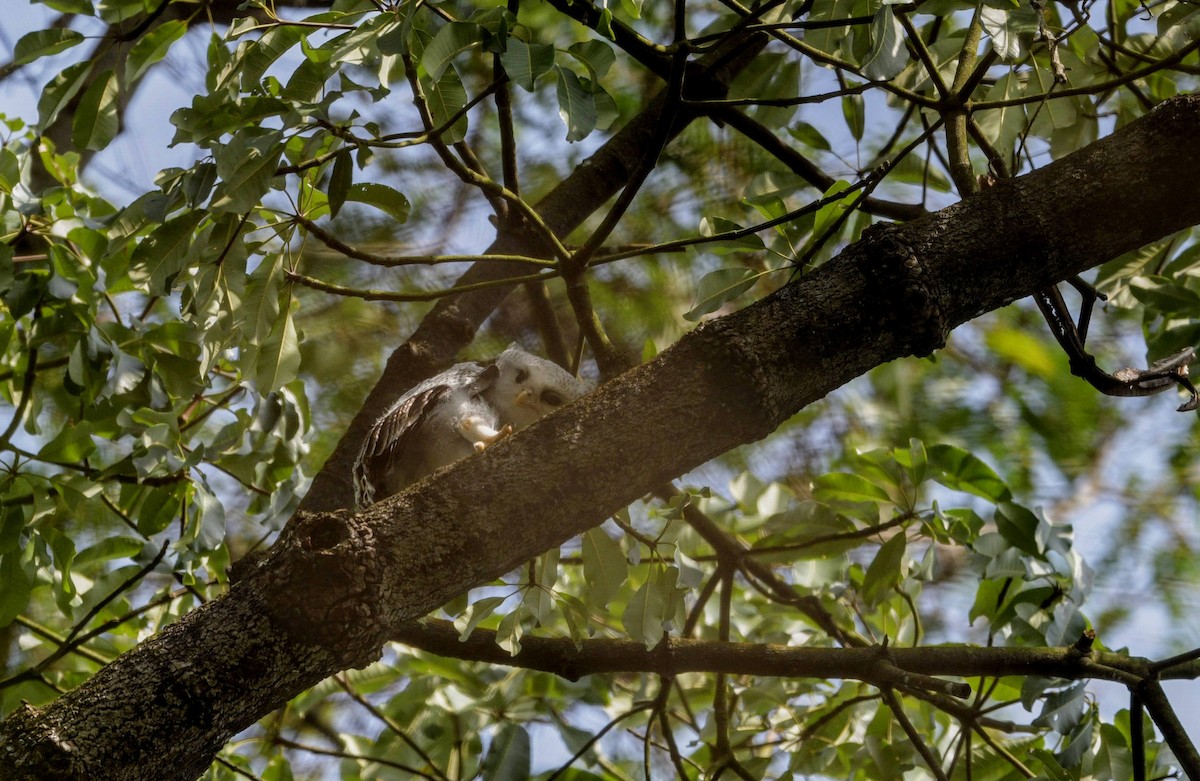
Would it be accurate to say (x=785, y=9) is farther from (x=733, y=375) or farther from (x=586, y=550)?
(x=586, y=550)

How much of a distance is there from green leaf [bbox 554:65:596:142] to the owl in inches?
18.2

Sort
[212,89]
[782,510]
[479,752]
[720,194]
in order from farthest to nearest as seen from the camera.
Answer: [720,194], [782,510], [479,752], [212,89]

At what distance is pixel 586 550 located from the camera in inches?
56.1

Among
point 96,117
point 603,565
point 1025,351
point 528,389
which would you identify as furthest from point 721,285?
point 1025,351

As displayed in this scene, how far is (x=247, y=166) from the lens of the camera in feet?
3.43

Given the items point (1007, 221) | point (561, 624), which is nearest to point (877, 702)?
point (561, 624)

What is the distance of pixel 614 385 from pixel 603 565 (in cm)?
48

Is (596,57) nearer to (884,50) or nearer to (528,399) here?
(884,50)

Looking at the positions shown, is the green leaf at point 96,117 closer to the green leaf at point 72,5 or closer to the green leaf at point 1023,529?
the green leaf at point 72,5

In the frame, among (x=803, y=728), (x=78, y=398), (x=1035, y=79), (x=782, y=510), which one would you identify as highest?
(x=1035, y=79)

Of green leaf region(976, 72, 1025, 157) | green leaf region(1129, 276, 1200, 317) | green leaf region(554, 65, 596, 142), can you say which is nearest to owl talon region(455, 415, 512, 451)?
green leaf region(554, 65, 596, 142)

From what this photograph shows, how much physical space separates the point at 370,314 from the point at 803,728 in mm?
1419

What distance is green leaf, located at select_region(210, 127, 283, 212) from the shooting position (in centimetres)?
103

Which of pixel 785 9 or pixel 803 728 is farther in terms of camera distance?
pixel 803 728
